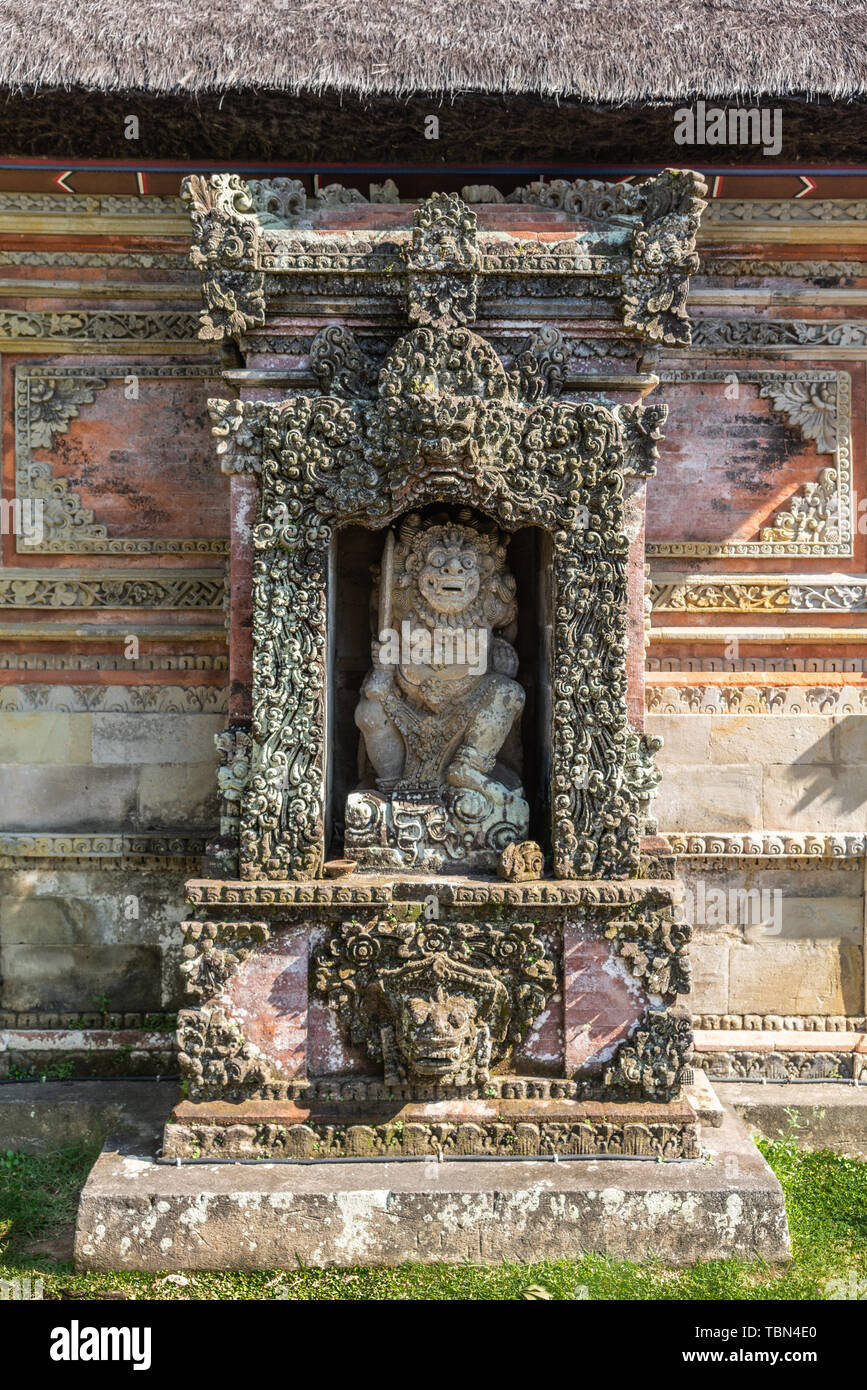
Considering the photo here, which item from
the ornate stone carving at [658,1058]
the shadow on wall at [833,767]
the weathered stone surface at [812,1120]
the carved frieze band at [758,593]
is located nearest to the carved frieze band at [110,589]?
the carved frieze band at [758,593]

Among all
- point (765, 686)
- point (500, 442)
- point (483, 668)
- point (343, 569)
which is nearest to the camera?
point (500, 442)

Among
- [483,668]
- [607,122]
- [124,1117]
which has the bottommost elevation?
[124,1117]

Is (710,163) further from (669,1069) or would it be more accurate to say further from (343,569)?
(669,1069)

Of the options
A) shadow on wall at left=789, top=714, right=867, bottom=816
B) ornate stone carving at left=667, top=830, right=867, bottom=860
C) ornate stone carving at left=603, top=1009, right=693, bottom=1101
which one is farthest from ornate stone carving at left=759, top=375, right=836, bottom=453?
ornate stone carving at left=603, top=1009, right=693, bottom=1101

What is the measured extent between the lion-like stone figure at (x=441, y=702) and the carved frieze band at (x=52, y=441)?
180cm

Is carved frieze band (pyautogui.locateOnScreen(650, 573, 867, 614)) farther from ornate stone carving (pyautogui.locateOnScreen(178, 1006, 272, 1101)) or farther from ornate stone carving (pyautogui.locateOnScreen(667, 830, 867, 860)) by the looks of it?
ornate stone carving (pyautogui.locateOnScreen(178, 1006, 272, 1101))

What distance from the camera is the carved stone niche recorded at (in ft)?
18.9

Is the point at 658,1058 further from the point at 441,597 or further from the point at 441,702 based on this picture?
the point at 441,597

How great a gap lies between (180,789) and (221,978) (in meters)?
1.85

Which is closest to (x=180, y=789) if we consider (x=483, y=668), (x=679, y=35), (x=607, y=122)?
(x=483, y=668)

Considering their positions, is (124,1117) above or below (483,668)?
below

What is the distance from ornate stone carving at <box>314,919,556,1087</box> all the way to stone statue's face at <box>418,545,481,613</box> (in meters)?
1.73

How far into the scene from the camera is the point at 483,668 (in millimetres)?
6227

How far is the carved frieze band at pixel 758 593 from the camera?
730 centimetres
